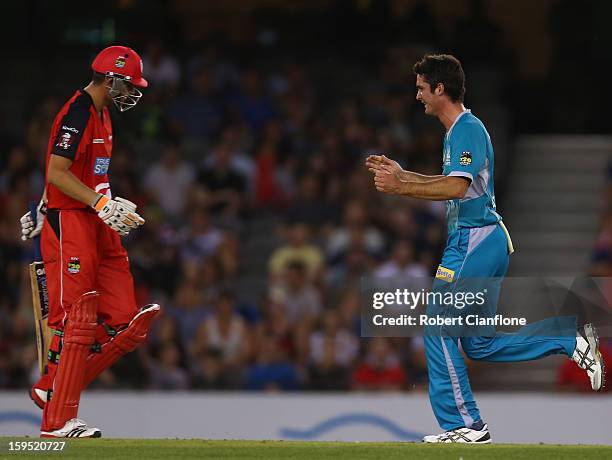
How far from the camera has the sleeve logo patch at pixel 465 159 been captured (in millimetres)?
8180

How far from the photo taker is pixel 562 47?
17828 mm

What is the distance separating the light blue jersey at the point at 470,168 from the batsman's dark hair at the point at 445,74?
0.14 m

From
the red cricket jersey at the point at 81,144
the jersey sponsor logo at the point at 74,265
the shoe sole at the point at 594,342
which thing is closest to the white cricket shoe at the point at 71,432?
the jersey sponsor logo at the point at 74,265

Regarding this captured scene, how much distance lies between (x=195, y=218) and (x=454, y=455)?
8.14 meters

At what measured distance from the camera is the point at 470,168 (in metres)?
8.18

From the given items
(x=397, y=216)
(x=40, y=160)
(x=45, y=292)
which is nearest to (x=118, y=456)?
(x=45, y=292)

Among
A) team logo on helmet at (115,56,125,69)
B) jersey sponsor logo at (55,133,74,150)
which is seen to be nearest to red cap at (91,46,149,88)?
team logo on helmet at (115,56,125,69)

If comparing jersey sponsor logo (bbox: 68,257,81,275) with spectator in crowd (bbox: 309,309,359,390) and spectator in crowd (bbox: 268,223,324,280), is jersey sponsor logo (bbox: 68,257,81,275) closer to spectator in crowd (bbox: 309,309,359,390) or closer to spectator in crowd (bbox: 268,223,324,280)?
spectator in crowd (bbox: 309,309,359,390)

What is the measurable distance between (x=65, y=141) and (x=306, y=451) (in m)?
2.33

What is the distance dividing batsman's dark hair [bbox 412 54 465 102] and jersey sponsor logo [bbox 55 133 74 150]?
2.13 meters

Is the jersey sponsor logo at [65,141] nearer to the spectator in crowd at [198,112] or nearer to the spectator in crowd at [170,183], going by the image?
the spectator in crowd at [170,183]

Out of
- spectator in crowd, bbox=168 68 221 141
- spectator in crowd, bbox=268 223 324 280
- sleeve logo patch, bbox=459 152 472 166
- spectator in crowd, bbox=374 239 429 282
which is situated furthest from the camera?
spectator in crowd, bbox=168 68 221 141

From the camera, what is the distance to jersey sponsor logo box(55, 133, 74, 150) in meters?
8.45

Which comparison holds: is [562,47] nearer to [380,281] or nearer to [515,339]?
[380,281]
